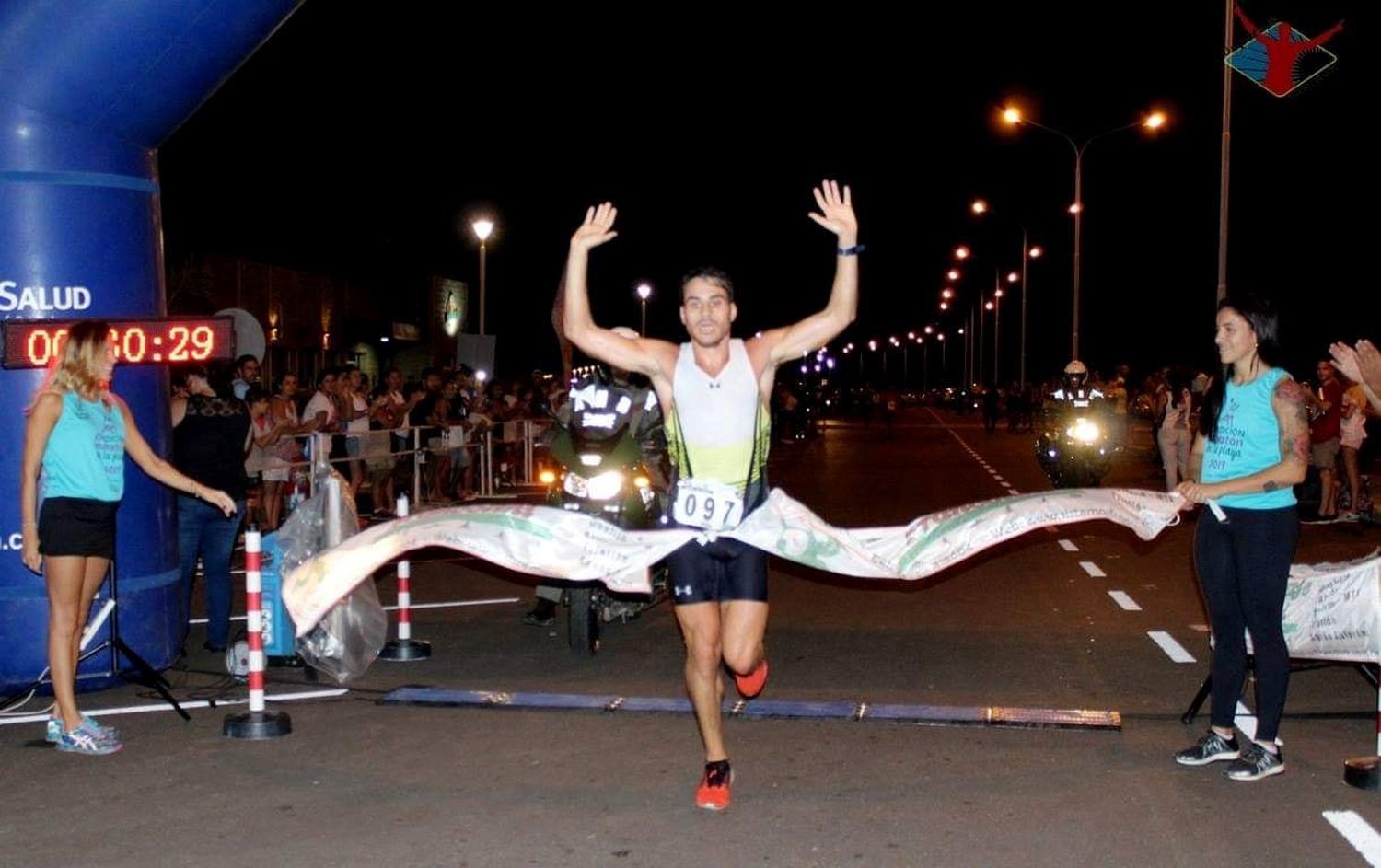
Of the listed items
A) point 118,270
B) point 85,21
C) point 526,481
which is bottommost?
point 526,481

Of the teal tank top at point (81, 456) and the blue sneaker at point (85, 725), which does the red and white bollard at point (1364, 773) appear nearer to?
the blue sneaker at point (85, 725)

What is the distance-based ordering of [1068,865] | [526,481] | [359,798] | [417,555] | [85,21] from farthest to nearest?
[526,481]
[417,555]
[85,21]
[359,798]
[1068,865]

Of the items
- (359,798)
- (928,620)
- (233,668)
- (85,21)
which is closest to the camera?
(359,798)

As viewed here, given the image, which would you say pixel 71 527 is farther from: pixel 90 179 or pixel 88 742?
pixel 90 179

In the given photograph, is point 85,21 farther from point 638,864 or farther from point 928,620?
point 928,620

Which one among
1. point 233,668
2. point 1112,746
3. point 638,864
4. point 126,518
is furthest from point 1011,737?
point 126,518

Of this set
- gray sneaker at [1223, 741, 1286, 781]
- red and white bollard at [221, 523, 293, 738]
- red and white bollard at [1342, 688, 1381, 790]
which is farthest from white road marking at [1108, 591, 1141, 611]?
red and white bollard at [221, 523, 293, 738]

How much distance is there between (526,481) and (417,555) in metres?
11.4

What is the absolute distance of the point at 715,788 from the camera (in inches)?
252

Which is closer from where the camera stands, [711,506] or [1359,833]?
[1359,833]

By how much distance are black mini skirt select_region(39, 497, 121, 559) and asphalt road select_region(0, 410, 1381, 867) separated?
99 centimetres

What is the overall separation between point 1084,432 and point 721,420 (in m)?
19.4

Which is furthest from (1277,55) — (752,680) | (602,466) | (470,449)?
(752,680)

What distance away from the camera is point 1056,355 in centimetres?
13988
